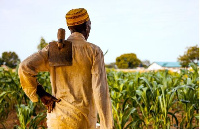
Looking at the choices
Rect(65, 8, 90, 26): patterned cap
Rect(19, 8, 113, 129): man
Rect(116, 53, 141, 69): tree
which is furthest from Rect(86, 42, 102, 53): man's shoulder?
Rect(116, 53, 141, 69): tree

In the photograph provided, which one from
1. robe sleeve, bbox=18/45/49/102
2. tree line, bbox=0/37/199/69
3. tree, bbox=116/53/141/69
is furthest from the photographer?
tree, bbox=116/53/141/69

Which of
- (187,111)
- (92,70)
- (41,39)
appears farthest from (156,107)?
(41,39)

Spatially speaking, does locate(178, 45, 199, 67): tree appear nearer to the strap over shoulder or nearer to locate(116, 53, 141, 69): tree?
locate(116, 53, 141, 69): tree

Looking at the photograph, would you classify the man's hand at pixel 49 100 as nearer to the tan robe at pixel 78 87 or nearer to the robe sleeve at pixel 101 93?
the tan robe at pixel 78 87

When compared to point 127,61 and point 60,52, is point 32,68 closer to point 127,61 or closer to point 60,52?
point 60,52

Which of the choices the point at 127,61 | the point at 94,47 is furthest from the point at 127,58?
the point at 94,47

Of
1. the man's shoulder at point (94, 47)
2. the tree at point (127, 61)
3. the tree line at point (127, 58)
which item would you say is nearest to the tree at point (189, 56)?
the tree line at point (127, 58)

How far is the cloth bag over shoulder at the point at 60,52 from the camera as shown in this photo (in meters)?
1.08

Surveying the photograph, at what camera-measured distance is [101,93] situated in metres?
1.10

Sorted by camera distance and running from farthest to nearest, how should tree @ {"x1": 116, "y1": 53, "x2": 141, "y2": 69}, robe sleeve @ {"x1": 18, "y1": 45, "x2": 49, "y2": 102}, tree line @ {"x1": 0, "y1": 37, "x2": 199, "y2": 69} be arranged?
tree @ {"x1": 116, "y1": 53, "x2": 141, "y2": 69}
tree line @ {"x1": 0, "y1": 37, "x2": 199, "y2": 69}
robe sleeve @ {"x1": 18, "y1": 45, "x2": 49, "y2": 102}

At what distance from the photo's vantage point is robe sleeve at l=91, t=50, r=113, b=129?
1.09 metres

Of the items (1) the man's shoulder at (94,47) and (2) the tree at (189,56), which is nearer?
(1) the man's shoulder at (94,47)

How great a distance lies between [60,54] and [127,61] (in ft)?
103

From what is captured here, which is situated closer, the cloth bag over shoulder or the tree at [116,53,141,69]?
the cloth bag over shoulder
